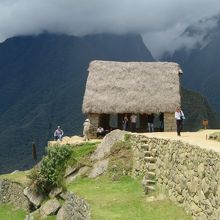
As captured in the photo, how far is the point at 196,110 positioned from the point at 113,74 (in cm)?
Answer: 4193

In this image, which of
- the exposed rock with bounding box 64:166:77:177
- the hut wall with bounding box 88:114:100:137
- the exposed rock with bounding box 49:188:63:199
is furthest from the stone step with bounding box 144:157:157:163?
the hut wall with bounding box 88:114:100:137

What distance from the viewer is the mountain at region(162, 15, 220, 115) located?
117000 millimetres

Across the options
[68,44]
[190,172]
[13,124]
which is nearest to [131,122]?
[190,172]

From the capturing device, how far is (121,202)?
2064cm

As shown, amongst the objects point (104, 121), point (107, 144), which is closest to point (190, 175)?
point (107, 144)

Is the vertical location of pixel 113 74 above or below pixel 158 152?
above

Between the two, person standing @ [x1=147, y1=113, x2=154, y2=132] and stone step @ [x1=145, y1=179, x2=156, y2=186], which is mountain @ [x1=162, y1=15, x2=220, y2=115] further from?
stone step @ [x1=145, y1=179, x2=156, y2=186]

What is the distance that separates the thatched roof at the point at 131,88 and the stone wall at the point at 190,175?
14578 millimetres

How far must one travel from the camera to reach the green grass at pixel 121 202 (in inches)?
703

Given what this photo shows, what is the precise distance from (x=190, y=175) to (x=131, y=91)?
22164mm

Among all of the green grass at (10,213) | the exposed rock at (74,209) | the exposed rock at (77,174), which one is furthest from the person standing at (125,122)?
the exposed rock at (74,209)

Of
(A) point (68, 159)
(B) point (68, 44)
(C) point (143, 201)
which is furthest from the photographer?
(B) point (68, 44)

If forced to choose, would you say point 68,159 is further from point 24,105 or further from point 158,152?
point 24,105

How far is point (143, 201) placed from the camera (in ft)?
66.1
